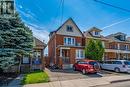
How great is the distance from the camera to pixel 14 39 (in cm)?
2248

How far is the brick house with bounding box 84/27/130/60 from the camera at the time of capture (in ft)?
140

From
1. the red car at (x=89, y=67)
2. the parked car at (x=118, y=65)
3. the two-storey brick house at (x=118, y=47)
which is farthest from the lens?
the two-storey brick house at (x=118, y=47)

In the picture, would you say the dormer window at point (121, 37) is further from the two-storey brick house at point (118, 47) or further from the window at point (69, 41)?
the window at point (69, 41)

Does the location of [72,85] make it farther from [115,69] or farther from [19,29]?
[115,69]

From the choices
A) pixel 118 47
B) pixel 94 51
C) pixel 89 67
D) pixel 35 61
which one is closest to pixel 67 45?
pixel 94 51

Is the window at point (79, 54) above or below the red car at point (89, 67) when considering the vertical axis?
above

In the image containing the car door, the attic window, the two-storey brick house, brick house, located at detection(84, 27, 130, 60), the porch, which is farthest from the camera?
the two-storey brick house

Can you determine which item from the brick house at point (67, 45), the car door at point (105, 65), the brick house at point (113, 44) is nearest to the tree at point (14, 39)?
the brick house at point (67, 45)

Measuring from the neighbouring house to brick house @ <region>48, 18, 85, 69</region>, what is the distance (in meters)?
4.44

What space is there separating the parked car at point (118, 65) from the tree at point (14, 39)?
39.8ft

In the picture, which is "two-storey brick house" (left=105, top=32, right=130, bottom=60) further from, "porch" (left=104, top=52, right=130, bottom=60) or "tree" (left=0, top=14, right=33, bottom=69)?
"tree" (left=0, top=14, right=33, bottom=69)

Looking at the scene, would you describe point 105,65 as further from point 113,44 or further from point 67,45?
point 113,44

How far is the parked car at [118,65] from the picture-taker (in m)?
27.2

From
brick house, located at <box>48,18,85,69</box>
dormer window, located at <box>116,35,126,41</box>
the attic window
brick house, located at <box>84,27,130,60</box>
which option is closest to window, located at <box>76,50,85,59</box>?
brick house, located at <box>48,18,85,69</box>
